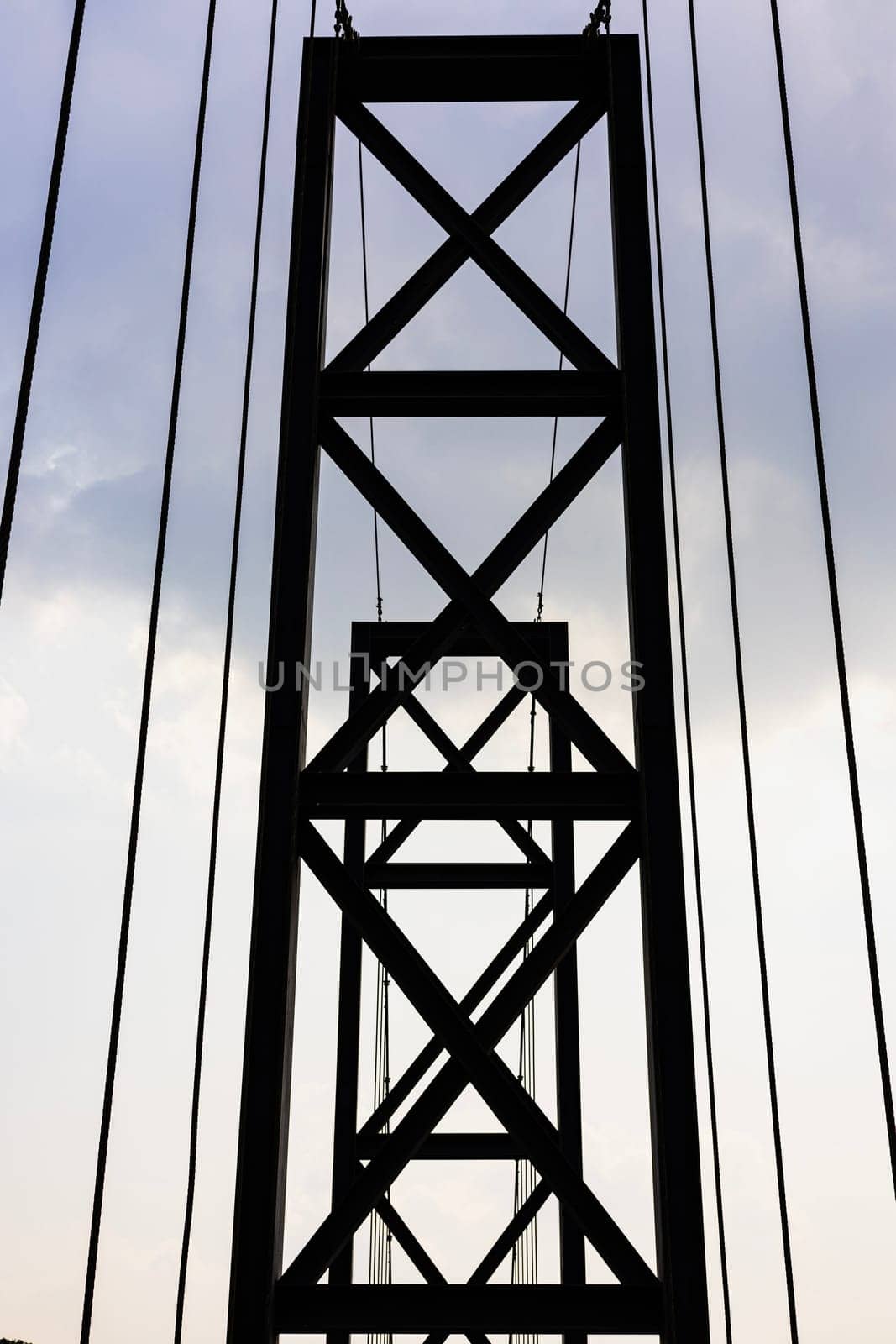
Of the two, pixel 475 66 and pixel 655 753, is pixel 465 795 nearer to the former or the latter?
pixel 655 753

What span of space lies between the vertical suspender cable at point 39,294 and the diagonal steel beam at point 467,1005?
5.21 metres

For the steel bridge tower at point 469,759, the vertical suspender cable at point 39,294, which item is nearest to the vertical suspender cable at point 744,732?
the steel bridge tower at point 469,759

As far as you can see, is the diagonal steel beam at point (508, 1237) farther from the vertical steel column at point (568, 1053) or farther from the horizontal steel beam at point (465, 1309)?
the horizontal steel beam at point (465, 1309)

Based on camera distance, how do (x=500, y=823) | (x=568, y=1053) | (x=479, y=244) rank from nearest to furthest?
1. (x=479, y=244)
2. (x=568, y=1053)
3. (x=500, y=823)

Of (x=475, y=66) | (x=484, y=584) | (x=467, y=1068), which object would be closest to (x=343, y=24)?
(x=475, y=66)

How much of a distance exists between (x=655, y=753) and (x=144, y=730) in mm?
2645

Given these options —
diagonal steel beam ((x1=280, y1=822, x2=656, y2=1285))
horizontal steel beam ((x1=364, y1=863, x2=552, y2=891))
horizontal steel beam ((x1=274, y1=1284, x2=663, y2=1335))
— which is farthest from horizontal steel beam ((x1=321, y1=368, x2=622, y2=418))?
horizontal steel beam ((x1=274, y1=1284, x2=663, y2=1335))

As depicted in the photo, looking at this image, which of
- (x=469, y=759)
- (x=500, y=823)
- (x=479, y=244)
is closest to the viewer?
(x=479, y=244)

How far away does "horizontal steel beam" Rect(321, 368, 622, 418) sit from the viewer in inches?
292

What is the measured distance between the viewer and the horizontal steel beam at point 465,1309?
582cm

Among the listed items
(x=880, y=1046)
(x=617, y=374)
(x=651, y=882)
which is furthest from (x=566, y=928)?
(x=617, y=374)

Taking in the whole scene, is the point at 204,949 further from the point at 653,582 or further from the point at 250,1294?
the point at 653,582

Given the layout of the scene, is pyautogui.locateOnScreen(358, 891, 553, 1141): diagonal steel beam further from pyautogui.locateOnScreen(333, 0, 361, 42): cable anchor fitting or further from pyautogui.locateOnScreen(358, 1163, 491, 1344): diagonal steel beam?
pyautogui.locateOnScreen(333, 0, 361, 42): cable anchor fitting

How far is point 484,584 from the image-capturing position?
23.2ft
